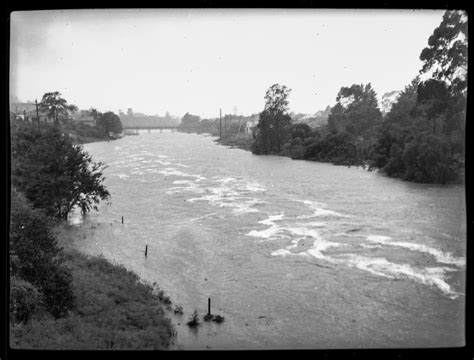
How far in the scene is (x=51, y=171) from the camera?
1470cm

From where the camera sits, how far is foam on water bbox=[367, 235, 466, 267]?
11.4 meters

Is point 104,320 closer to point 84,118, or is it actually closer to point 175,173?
point 84,118

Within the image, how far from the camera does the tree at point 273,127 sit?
2081 cm

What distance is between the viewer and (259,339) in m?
8.29

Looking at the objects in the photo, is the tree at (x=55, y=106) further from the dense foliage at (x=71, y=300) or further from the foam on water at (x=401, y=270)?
the foam on water at (x=401, y=270)

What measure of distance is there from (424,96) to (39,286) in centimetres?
1521

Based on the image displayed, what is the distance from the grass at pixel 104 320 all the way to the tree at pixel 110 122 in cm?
933

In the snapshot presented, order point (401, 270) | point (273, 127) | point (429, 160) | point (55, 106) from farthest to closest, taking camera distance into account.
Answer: point (273, 127) < point (429, 160) < point (55, 106) < point (401, 270)

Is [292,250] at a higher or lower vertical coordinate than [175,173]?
lower

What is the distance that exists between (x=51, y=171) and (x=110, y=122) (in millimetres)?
5349

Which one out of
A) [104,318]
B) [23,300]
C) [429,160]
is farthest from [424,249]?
[23,300]

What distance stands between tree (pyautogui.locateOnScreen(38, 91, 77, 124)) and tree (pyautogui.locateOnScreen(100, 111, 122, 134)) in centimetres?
361

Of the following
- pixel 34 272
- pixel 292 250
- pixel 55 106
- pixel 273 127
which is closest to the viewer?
pixel 34 272

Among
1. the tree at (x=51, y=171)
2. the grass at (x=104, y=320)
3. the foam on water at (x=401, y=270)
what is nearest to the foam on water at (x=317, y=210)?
the foam on water at (x=401, y=270)
